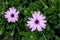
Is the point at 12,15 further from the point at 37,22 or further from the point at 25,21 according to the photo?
the point at 37,22

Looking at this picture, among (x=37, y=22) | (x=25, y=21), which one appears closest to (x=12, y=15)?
(x=25, y=21)

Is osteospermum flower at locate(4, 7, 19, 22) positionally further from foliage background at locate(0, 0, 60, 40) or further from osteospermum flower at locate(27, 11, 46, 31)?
osteospermum flower at locate(27, 11, 46, 31)

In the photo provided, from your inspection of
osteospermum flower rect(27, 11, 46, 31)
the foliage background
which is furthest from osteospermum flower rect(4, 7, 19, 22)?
osteospermum flower rect(27, 11, 46, 31)

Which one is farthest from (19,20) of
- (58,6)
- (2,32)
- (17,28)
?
(58,6)

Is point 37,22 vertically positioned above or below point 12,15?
below

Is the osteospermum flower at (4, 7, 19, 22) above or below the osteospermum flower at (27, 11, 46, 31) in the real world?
above

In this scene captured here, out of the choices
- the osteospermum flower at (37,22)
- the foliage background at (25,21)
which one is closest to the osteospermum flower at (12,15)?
the foliage background at (25,21)
